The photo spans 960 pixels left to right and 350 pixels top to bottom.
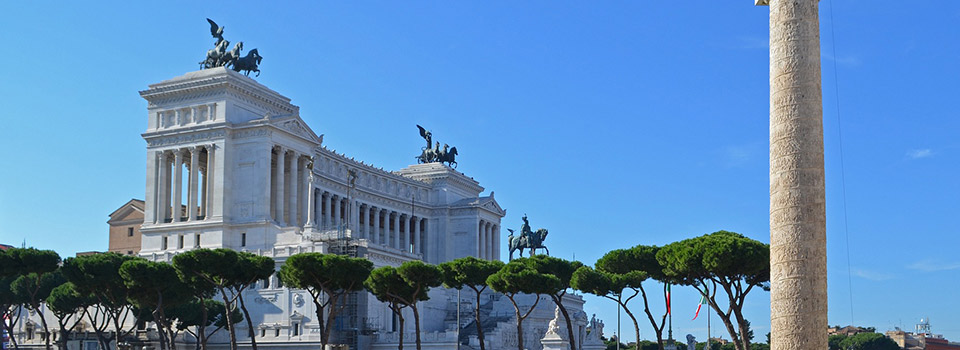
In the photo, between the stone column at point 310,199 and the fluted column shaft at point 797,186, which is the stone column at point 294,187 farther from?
the fluted column shaft at point 797,186

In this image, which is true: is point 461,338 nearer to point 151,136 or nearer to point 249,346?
point 249,346

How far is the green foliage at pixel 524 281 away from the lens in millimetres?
62375

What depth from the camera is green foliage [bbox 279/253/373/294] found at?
59.9m

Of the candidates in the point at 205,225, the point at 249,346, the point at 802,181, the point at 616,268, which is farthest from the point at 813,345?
the point at 205,225

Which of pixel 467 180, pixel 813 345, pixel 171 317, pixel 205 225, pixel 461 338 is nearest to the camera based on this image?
pixel 813 345

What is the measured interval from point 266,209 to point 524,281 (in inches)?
1223

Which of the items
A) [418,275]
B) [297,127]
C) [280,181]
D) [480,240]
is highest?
[297,127]

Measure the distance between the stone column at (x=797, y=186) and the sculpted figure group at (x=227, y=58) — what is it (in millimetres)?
70650

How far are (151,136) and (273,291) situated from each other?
76.1 feet

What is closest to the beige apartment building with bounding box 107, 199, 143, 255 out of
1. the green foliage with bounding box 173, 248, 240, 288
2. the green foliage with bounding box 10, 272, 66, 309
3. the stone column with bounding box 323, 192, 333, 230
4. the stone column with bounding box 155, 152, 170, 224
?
the stone column with bounding box 323, 192, 333, 230

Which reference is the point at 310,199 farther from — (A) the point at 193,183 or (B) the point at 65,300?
(B) the point at 65,300

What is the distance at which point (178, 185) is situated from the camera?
90.4 metres

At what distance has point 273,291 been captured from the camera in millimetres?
75375

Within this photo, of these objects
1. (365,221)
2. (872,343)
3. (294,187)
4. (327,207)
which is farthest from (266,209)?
(872,343)
